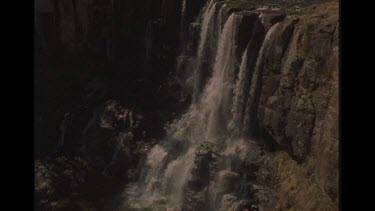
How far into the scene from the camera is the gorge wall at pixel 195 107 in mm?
14492

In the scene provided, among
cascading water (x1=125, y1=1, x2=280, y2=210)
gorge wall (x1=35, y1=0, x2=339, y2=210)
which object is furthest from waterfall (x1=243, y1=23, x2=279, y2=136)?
cascading water (x1=125, y1=1, x2=280, y2=210)

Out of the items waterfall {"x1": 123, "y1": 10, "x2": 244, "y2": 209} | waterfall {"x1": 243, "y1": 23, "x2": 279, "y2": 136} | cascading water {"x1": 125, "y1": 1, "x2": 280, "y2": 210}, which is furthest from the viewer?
waterfall {"x1": 123, "y1": 10, "x2": 244, "y2": 209}

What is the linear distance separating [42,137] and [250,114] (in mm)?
11854

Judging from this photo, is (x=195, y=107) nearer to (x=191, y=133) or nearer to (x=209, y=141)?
(x=191, y=133)

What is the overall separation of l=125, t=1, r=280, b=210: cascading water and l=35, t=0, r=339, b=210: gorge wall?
60 millimetres

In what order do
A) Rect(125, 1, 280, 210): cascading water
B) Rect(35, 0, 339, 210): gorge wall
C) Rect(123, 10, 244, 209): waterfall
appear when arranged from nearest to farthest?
1. Rect(35, 0, 339, 210): gorge wall
2. Rect(125, 1, 280, 210): cascading water
3. Rect(123, 10, 244, 209): waterfall

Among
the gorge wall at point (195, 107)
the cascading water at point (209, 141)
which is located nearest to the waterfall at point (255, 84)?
the gorge wall at point (195, 107)

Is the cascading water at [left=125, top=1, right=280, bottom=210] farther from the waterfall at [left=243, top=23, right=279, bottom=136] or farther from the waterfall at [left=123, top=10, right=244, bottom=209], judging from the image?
the waterfall at [left=243, top=23, right=279, bottom=136]

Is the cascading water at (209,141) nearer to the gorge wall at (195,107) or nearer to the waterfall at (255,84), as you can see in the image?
the gorge wall at (195,107)

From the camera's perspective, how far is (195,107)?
2166cm

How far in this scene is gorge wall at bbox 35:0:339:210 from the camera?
571 inches
